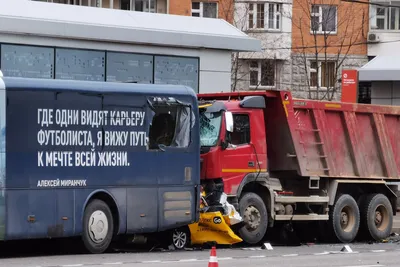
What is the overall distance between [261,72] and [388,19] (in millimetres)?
7578

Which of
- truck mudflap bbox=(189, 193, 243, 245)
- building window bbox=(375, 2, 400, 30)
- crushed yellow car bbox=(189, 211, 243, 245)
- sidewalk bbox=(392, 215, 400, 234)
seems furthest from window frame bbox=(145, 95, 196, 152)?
building window bbox=(375, 2, 400, 30)

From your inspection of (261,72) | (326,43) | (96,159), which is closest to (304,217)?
(96,159)

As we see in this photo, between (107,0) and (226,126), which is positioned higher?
(107,0)

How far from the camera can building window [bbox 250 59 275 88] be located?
54969 millimetres

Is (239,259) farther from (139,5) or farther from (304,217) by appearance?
(139,5)

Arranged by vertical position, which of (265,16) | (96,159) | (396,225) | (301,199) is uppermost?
(265,16)

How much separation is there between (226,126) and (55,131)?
3.95 m

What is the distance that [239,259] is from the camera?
60.3 feet

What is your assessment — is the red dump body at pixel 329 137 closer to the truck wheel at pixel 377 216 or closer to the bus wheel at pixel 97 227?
the truck wheel at pixel 377 216

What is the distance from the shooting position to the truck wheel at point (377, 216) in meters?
24.2

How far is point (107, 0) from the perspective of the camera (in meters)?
52.8

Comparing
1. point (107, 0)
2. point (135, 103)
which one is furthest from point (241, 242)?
point (107, 0)

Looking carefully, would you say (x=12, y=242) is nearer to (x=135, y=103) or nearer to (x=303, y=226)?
(x=135, y=103)

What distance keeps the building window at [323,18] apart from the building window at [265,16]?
2.22 m
